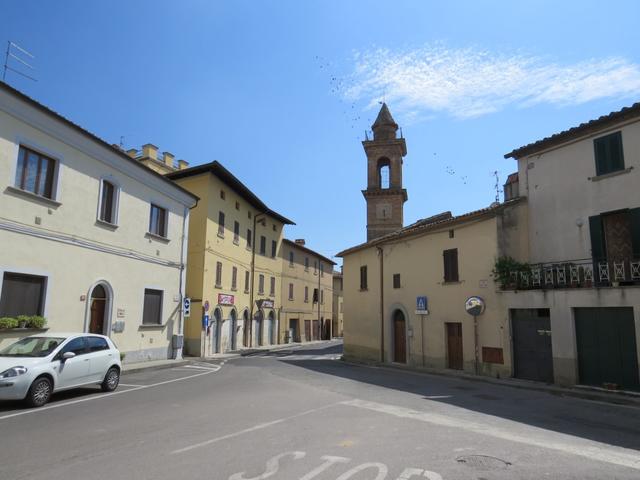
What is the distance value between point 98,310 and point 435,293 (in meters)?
13.6

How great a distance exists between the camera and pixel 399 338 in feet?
76.3

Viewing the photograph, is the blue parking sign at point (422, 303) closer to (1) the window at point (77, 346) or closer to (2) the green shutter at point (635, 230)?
(2) the green shutter at point (635, 230)

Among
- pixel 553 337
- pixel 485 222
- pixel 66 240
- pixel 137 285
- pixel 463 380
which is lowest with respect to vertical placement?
pixel 463 380

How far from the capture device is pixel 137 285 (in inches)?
753

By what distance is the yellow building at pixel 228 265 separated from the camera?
26344mm

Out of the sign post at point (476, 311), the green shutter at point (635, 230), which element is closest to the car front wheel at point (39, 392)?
the sign post at point (476, 311)

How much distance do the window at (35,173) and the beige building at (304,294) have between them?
26703 millimetres

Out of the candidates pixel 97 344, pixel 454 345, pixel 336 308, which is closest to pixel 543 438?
pixel 97 344

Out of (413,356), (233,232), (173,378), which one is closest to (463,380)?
(413,356)

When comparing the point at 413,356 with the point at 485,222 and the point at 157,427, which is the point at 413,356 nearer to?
the point at 485,222

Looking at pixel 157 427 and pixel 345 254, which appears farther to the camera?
pixel 345 254

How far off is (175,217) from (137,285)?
408cm

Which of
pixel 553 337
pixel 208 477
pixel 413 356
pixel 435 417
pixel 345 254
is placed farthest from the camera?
pixel 345 254

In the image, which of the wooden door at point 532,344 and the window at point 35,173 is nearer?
the window at point 35,173
